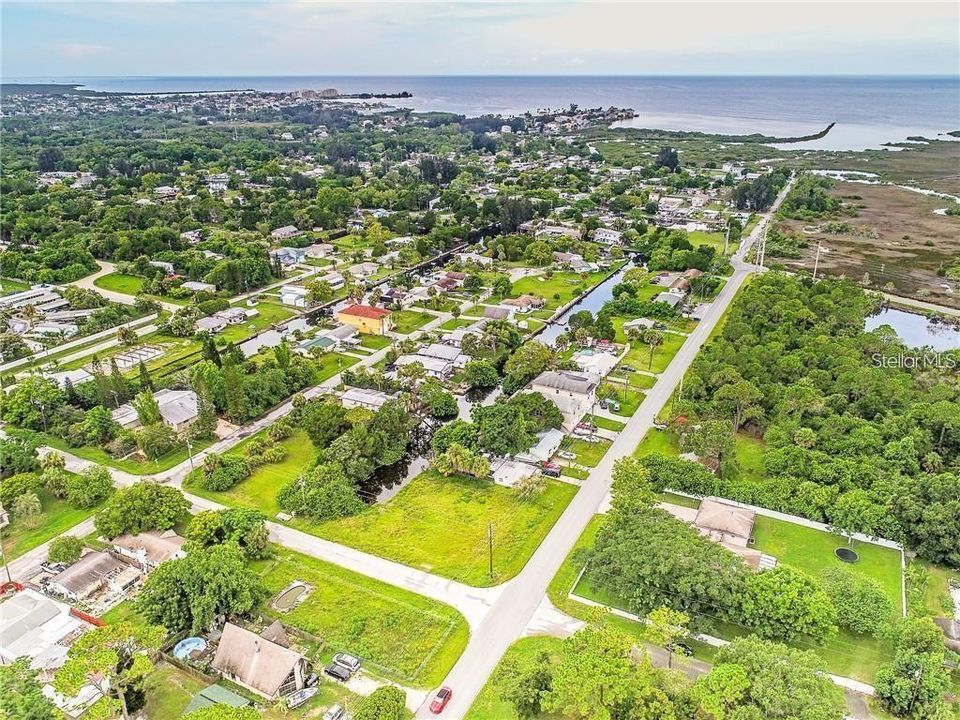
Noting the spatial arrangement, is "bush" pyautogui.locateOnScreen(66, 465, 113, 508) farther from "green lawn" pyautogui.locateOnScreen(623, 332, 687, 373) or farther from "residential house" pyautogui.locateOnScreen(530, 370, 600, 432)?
"green lawn" pyautogui.locateOnScreen(623, 332, 687, 373)

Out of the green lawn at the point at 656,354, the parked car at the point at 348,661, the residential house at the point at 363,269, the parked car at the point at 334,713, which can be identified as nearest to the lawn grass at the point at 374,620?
the parked car at the point at 348,661

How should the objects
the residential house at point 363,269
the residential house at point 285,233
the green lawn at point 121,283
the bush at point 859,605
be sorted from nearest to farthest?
the bush at point 859,605, the green lawn at point 121,283, the residential house at point 363,269, the residential house at point 285,233

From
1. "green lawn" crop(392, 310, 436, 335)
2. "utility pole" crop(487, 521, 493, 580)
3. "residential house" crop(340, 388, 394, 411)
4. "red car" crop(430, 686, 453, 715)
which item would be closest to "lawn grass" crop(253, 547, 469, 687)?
"red car" crop(430, 686, 453, 715)

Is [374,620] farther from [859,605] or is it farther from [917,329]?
[917,329]

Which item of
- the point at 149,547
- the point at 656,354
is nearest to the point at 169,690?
the point at 149,547

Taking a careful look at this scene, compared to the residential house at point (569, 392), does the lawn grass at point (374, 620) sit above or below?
below

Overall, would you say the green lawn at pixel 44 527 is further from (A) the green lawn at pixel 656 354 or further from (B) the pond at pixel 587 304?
(A) the green lawn at pixel 656 354
